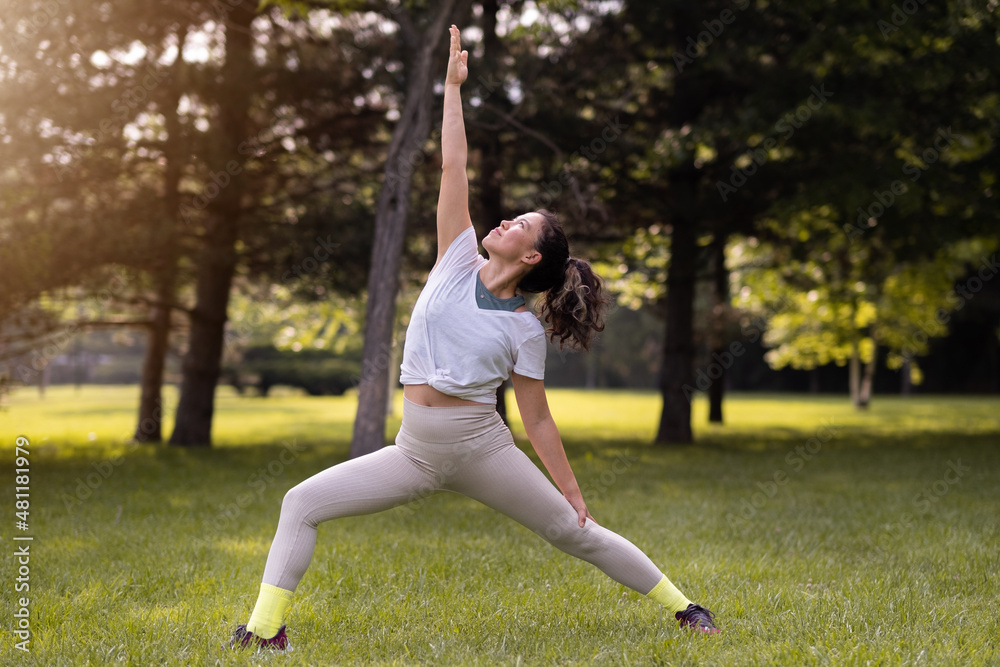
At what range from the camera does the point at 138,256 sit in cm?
921

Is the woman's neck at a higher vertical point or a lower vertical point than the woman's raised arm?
lower

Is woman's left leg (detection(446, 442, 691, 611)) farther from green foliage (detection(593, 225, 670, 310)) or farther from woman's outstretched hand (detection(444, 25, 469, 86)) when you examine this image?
green foliage (detection(593, 225, 670, 310))

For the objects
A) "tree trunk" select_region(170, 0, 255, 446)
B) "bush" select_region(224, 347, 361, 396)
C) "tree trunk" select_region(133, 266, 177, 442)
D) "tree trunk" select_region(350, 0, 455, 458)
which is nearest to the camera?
"tree trunk" select_region(350, 0, 455, 458)

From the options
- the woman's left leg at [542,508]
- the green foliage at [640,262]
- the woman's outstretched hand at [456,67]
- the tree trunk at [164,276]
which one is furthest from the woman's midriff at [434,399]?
the green foliage at [640,262]

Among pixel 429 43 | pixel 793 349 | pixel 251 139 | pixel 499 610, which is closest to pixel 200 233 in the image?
pixel 251 139

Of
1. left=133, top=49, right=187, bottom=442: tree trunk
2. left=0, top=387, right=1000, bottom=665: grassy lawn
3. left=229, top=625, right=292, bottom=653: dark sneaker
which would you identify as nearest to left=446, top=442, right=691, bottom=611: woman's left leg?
left=0, top=387, right=1000, bottom=665: grassy lawn

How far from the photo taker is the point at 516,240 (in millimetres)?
3152

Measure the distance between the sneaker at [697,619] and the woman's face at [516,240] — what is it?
5.64ft

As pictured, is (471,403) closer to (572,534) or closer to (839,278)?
(572,534)

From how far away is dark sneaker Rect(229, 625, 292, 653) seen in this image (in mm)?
3045

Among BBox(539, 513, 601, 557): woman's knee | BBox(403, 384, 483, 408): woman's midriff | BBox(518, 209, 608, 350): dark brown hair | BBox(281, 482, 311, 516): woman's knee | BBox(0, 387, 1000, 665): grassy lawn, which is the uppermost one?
BBox(518, 209, 608, 350): dark brown hair

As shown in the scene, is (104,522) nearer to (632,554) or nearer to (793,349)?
(632,554)

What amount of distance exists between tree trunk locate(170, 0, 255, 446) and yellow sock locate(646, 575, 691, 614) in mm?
8736

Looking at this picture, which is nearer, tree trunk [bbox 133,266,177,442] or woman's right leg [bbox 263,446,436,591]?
woman's right leg [bbox 263,446,436,591]
